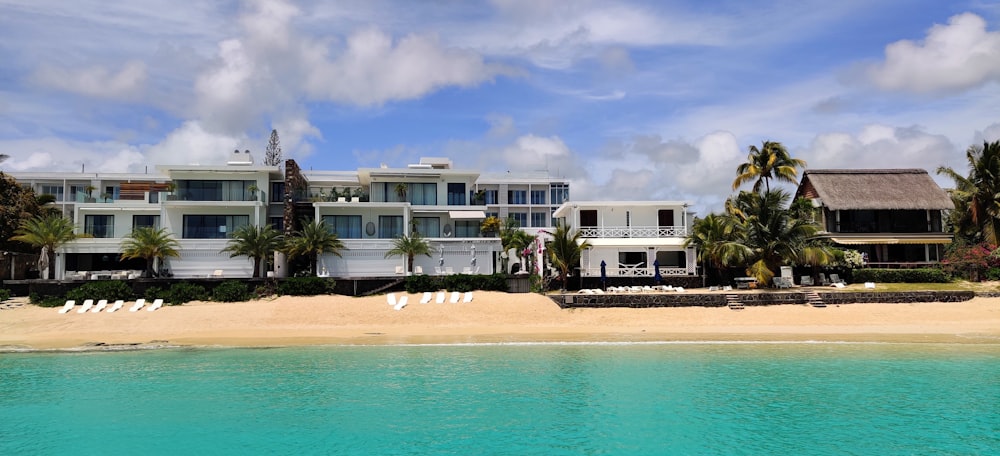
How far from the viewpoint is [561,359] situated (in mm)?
25484

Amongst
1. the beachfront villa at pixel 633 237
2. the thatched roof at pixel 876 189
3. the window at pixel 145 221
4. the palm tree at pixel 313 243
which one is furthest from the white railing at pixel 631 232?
the window at pixel 145 221

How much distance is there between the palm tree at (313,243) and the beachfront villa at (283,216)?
2.18 ft

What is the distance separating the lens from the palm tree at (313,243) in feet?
130

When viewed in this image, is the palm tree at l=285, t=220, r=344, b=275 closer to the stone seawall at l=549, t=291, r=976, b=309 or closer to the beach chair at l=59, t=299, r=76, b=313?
the beach chair at l=59, t=299, r=76, b=313

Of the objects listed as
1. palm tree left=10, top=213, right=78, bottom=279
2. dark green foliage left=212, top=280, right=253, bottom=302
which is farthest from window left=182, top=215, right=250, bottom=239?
dark green foliage left=212, top=280, right=253, bottom=302

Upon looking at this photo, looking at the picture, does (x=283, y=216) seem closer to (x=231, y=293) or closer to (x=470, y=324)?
(x=231, y=293)

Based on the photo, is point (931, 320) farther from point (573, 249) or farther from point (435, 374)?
point (435, 374)

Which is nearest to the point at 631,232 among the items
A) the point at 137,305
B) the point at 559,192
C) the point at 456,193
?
the point at 456,193

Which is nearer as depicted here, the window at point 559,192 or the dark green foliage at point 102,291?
the dark green foliage at point 102,291

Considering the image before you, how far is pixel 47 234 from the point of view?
38.3 meters

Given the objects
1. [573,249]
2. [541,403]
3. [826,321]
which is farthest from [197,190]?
[826,321]

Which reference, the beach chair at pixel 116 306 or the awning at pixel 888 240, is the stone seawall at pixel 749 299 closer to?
the awning at pixel 888 240

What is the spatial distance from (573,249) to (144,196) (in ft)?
91.9

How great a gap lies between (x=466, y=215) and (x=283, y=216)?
11806 mm
